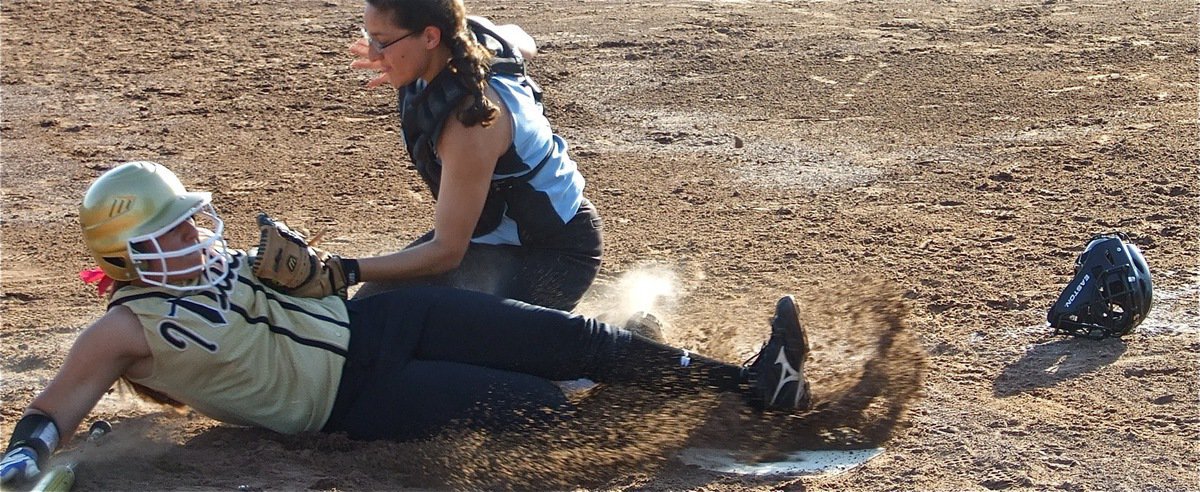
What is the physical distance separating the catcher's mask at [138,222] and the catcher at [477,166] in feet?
1.63

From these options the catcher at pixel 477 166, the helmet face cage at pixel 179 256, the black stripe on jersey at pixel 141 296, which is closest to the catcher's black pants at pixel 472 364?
the catcher at pixel 477 166

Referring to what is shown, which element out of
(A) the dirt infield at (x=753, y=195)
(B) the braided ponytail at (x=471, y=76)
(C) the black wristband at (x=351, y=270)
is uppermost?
(B) the braided ponytail at (x=471, y=76)

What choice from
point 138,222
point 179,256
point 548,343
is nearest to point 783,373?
point 548,343

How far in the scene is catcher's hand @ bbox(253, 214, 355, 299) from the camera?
12.2 feet

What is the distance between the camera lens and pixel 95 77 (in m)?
8.35

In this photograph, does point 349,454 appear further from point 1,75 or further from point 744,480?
point 1,75

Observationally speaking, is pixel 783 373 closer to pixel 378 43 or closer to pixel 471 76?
pixel 471 76

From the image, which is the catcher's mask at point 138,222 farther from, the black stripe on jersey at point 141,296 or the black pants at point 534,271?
the black pants at point 534,271

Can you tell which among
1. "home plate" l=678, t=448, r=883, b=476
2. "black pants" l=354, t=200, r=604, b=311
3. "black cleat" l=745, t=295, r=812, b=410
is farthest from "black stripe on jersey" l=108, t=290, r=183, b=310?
"black cleat" l=745, t=295, r=812, b=410

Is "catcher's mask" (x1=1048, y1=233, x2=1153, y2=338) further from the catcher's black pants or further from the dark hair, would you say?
the dark hair

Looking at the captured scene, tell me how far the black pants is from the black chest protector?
4.0 inches

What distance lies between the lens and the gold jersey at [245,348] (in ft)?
11.6

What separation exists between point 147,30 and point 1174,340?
696 cm

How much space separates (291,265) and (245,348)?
26cm
